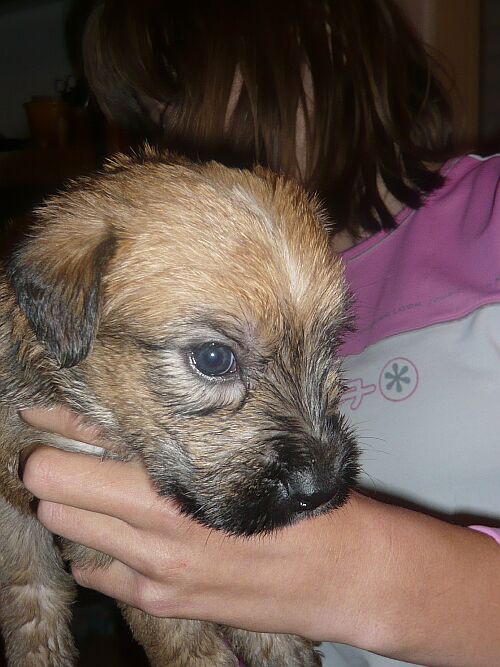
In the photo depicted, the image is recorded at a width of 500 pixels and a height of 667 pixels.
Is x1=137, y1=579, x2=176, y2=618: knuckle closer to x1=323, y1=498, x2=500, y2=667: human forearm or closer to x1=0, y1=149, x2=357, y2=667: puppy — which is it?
x1=0, y1=149, x2=357, y2=667: puppy

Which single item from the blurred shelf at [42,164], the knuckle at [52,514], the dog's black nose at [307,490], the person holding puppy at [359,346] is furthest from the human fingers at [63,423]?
the blurred shelf at [42,164]

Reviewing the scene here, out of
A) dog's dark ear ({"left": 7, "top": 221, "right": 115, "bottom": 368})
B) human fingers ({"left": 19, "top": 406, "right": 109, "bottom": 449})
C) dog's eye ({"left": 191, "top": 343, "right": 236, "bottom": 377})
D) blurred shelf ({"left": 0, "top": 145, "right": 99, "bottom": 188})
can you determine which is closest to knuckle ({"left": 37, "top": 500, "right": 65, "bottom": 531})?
human fingers ({"left": 19, "top": 406, "right": 109, "bottom": 449})

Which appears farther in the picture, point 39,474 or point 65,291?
point 39,474

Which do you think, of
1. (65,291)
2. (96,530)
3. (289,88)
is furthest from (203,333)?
(289,88)

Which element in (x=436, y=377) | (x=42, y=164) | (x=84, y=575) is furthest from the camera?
(x=42, y=164)

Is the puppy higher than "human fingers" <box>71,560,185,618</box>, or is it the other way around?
the puppy

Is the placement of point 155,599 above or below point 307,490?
below

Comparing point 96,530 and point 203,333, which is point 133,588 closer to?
point 96,530

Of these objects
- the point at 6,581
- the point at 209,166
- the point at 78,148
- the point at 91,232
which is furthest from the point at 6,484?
the point at 78,148
